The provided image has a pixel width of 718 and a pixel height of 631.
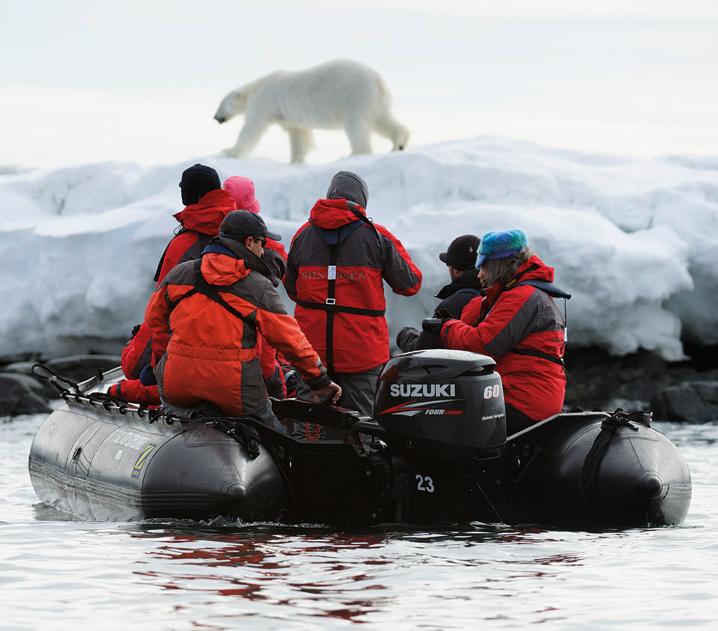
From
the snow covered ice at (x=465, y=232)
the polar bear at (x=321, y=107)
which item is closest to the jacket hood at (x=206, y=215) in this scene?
the snow covered ice at (x=465, y=232)

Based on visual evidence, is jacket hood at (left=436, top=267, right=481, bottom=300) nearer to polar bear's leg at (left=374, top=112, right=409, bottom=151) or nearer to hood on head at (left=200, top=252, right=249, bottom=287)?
hood on head at (left=200, top=252, right=249, bottom=287)

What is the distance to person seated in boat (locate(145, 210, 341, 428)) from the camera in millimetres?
6738

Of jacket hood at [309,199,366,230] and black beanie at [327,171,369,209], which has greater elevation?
black beanie at [327,171,369,209]

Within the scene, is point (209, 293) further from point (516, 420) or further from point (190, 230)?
point (516, 420)

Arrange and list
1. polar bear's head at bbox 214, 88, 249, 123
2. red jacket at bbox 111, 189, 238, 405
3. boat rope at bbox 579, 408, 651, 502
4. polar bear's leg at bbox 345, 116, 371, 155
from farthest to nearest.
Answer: polar bear's head at bbox 214, 88, 249, 123, polar bear's leg at bbox 345, 116, 371, 155, red jacket at bbox 111, 189, 238, 405, boat rope at bbox 579, 408, 651, 502

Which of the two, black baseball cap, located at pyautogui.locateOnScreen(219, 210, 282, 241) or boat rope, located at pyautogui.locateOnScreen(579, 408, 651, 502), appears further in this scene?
boat rope, located at pyautogui.locateOnScreen(579, 408, 651, 502)

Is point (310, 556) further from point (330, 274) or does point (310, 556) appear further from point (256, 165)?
point (256, 165)

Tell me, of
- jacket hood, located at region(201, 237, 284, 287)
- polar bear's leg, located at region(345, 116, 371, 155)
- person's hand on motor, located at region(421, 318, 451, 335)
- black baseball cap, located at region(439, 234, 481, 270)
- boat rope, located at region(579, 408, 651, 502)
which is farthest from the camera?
polar bear's leg, located at region(345, 116, 371, 155)

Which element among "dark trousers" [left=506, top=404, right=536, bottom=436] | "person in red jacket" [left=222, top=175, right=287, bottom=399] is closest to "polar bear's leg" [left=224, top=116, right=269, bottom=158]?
"person in red jacket" [left=222, top=175, right=287, bottom=399]

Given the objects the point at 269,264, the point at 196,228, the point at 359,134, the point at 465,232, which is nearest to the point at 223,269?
the point at 269,264

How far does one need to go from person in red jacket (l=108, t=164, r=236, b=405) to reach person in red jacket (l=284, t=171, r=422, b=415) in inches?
19.6

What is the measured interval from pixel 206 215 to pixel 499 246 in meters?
1.65

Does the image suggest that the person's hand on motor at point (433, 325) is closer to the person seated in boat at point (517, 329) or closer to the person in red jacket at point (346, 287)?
the person seated in boat at point (517, 329)

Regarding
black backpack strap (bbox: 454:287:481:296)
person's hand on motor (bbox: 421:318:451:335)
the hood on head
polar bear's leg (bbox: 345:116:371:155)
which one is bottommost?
person's hand on motor (bbox: 421:318:451:335)
